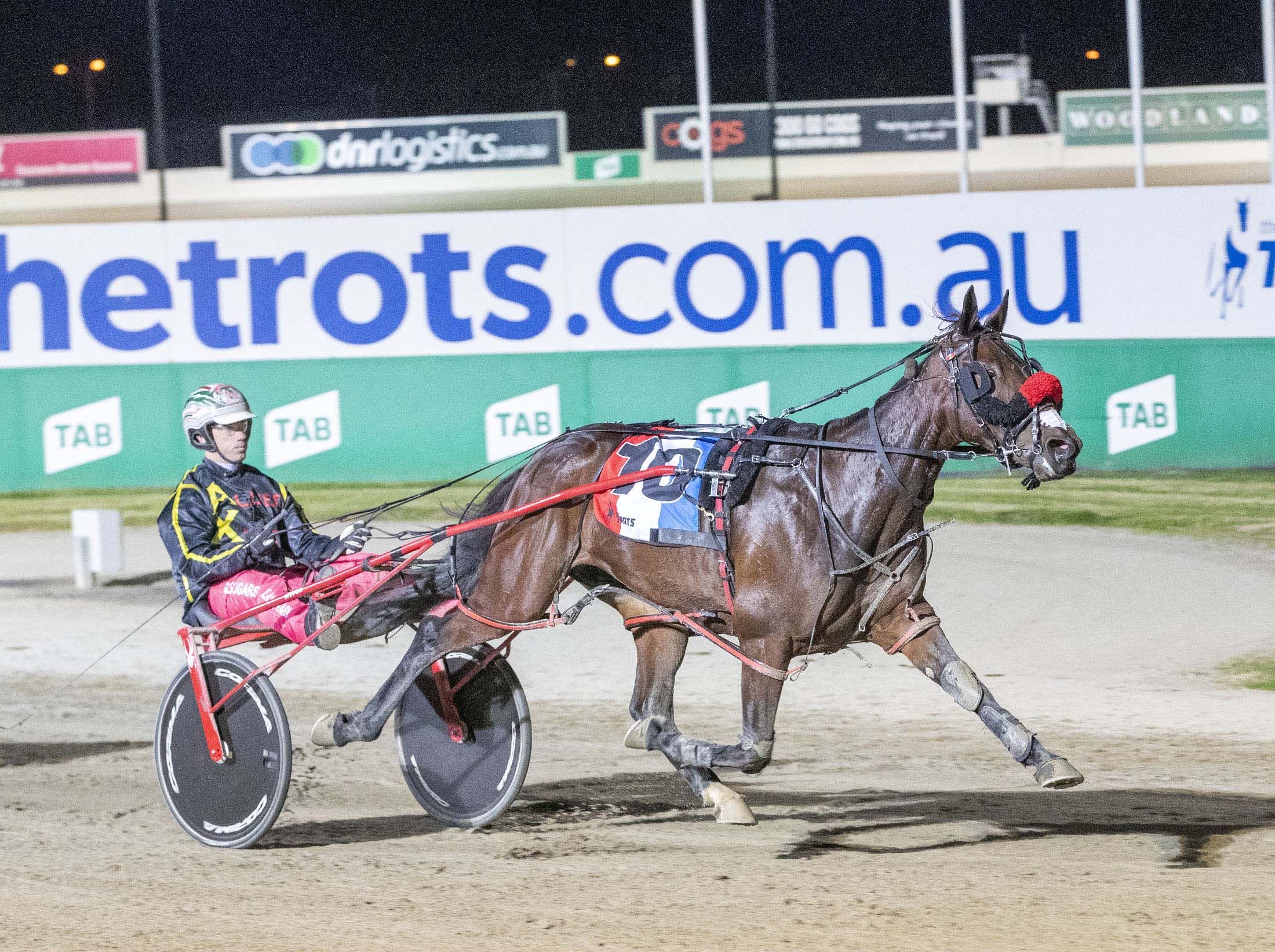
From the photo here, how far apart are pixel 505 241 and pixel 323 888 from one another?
32.6 ft

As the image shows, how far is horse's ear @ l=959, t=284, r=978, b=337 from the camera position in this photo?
4348 mm

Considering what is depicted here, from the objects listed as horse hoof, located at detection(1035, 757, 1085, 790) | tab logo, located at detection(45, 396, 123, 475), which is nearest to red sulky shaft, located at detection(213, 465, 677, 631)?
horse hoof, located at detection(1035, 757, 1085, 790)

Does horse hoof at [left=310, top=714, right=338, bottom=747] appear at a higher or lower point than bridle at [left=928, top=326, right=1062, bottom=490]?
lower

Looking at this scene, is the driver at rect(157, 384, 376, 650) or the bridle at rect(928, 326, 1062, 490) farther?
the driver at rect(157, 384, 376, 650)

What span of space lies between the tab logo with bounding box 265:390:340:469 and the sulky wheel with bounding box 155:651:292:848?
931cm

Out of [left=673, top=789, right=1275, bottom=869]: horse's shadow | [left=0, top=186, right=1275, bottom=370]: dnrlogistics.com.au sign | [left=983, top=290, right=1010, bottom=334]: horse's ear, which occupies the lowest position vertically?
[left=673, top=789, right=1275, bottom=869]: horse's shadow

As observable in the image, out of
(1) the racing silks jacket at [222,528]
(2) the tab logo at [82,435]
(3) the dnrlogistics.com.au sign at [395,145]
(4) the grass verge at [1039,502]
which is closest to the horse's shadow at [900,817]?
(1) the racing silks jacket at [222,528]

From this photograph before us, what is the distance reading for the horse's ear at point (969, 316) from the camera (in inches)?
171

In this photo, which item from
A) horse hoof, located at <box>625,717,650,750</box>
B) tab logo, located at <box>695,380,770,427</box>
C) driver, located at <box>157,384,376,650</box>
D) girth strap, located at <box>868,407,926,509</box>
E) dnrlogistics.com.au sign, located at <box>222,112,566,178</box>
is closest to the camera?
girth strap, located at <box>868,407,926,509</box>

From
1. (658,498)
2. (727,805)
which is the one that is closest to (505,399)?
(658,498)

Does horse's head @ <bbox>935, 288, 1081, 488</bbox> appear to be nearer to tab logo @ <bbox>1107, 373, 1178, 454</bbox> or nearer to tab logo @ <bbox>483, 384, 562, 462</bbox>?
tab logo @ <bbox>483, 384, 562, 462</bbox>

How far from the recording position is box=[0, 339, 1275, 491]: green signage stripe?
540 inches

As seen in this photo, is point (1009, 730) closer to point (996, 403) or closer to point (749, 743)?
point (749, 743)

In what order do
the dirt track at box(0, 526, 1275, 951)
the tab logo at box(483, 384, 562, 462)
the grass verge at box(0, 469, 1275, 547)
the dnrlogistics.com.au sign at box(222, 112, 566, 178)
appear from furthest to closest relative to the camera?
the dnrlogistics.com.au sign at box(222, 112, 566, 178) → the tab logo at box(483, 384, 562, 462) → the grass verge at box(0, 469, 1275, 547) → the dirt track at box(0, 526, 1275, 951)
